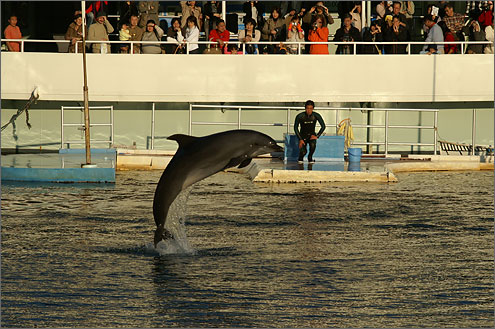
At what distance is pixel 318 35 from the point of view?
1211 inches

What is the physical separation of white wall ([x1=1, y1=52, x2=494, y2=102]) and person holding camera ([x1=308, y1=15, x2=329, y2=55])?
45cm

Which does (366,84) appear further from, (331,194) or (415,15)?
(331,194)

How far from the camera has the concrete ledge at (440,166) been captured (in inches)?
1115

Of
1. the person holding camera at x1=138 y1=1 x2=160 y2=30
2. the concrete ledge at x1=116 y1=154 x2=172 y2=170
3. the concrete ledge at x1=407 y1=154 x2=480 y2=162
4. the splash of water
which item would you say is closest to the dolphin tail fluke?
the splash of water

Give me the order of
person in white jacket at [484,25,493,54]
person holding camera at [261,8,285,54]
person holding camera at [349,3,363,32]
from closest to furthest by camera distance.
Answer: person in white jacket at [484,25,493,54]
person holding camera at [261,8,285,54]
person holding camera at [349,3,363,32]

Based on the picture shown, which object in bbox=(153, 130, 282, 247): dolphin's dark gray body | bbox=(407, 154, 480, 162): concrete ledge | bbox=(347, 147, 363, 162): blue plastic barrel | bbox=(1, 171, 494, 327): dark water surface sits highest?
bbox=(153, 130, 282, 247): dolphin's dark gray body

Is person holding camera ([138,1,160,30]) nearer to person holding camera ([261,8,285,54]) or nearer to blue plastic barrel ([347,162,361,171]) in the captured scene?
person holding camera ([261,8,285,54])

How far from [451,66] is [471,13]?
137 inches

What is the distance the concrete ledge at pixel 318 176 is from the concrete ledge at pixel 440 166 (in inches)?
95.6

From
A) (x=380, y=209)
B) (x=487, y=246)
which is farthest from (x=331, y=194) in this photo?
(x=487, y=246)

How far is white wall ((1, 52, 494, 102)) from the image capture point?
3050 centimetres

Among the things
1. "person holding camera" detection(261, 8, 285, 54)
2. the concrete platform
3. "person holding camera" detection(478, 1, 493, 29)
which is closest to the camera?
the concrete platform

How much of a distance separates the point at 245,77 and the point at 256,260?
1579 cm

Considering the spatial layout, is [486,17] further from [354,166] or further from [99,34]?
[99,34]
